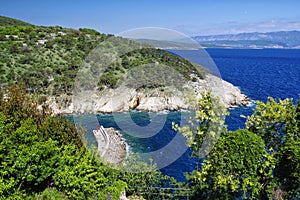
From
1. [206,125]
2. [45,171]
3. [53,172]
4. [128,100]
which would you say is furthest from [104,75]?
[206,125]

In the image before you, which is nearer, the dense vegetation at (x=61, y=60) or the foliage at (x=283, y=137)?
the foliage at (x=283, y=137)

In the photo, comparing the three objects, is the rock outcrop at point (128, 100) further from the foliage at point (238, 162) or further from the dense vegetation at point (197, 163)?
the foliage at point (238, 162)

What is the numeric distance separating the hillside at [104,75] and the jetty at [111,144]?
856 centimetres

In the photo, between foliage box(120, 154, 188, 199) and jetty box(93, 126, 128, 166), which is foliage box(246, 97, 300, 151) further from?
jetty box(93, 126, 128, 166)

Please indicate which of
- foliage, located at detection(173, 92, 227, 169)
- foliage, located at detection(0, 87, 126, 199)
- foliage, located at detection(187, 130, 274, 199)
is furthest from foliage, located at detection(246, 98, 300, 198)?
foliage, located at detection(0, 87, 126, 199)

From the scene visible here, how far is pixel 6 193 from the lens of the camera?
882 centimetres

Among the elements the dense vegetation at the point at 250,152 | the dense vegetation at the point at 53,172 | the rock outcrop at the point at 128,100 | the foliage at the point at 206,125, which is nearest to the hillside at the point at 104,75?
the rock outcrop at the point at 128,100

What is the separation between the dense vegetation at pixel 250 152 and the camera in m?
8.99

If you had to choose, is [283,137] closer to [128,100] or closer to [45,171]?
[45,171]

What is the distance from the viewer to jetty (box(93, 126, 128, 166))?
23.1 metres

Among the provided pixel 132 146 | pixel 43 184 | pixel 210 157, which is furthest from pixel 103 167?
pixel 132 146

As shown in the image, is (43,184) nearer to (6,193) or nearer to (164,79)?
(6,193)

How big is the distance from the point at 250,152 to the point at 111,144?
18.7 m

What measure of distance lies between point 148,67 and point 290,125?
3077 cm
